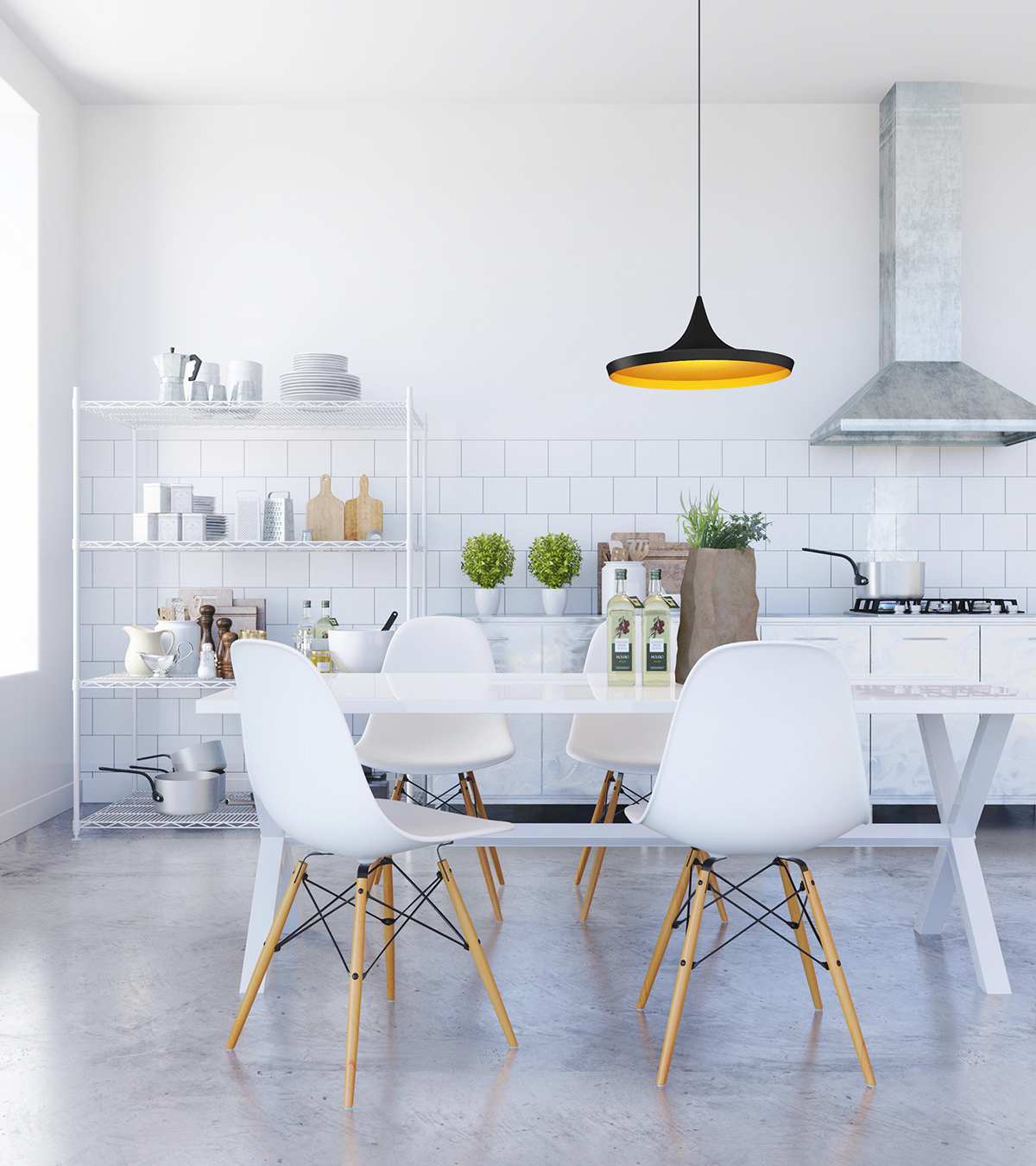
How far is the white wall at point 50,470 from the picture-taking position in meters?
3.91

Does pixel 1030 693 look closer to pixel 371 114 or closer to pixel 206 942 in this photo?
pixel 206 942

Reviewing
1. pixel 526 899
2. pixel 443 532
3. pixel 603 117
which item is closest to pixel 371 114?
pixel 603 117

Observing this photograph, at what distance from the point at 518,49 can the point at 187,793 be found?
3.23 metres

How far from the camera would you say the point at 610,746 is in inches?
118

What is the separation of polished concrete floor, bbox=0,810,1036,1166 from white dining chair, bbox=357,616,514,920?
436 millimetres

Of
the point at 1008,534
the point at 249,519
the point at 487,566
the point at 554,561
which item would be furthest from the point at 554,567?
the point at 1008,534

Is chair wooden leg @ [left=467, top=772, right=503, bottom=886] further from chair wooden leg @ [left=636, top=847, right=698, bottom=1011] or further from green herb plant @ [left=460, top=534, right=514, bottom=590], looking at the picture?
green herb plant @ [left=460, top=534, right=514, bottom=590]

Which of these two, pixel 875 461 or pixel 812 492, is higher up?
pixel 875 461

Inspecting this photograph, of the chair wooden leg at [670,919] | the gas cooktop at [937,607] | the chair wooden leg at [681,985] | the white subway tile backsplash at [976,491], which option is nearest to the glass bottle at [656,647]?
the chair wooden leg at [670,919]

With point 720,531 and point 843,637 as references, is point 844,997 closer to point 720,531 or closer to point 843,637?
point 720,531

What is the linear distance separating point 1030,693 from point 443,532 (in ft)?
8.14

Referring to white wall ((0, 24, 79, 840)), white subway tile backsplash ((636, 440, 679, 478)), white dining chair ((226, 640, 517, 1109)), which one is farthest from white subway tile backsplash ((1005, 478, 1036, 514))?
white wall ((0, 24, 79, 840))

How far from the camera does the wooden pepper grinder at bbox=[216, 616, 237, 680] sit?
418 cm

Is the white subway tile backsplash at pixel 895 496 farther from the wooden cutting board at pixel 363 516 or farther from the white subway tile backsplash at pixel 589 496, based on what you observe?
the wooden cutting board at pixel 363 516
